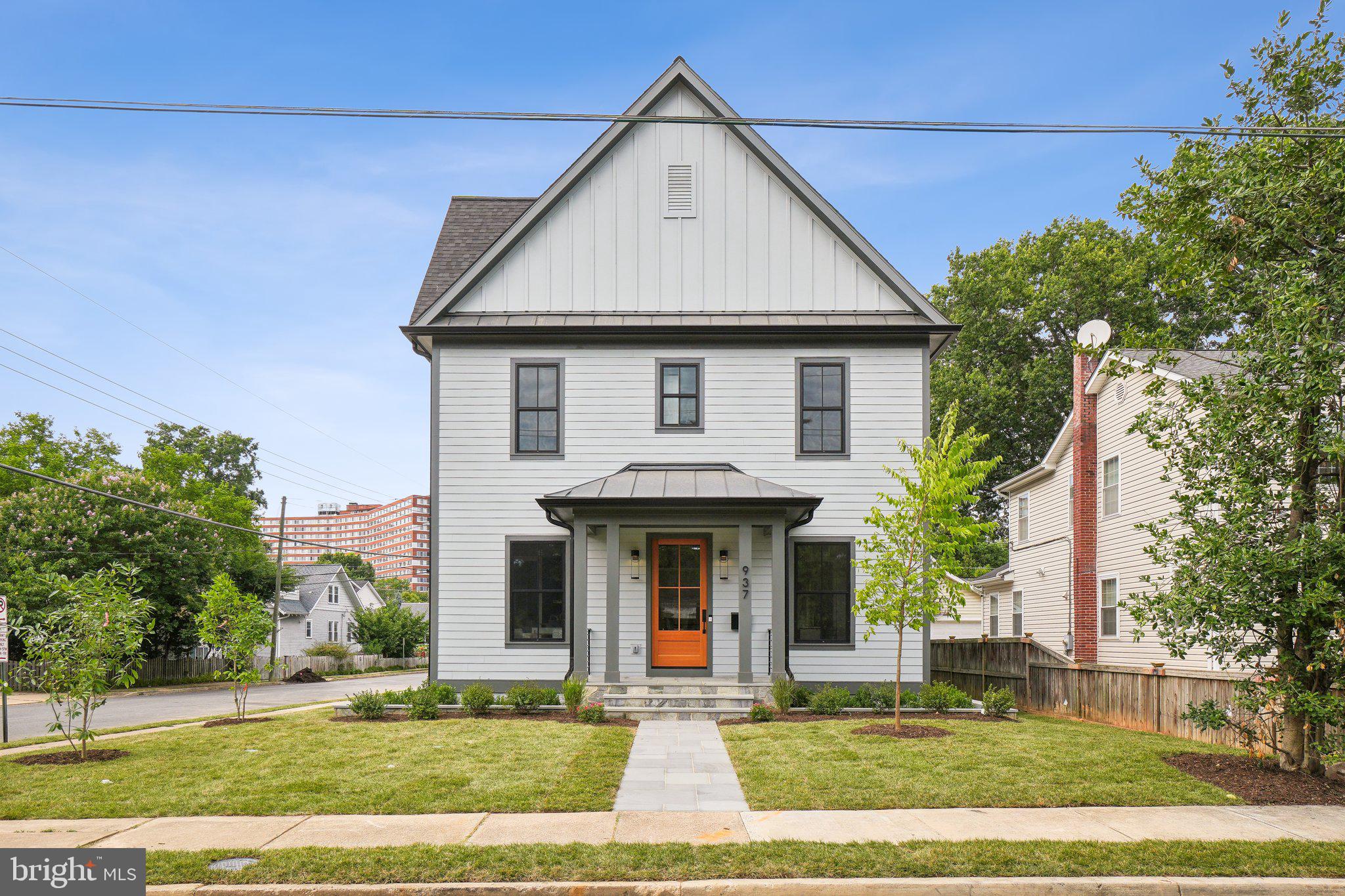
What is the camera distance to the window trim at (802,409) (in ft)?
54.3

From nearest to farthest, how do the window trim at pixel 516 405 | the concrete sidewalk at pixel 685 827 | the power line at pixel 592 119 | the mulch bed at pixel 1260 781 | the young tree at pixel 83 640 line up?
the concrete sidewalk at pixel 685 827, the mulch bed at pixel 1260 781, the power line at pixel 592 119, the young tree at pixel 83 640, the window trim at pixel 516 405

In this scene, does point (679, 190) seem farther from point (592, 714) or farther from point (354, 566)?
point (354, 566)

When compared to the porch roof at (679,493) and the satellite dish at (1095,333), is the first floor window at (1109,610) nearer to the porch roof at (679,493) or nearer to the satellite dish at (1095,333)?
the satellite dish at (1095,333)

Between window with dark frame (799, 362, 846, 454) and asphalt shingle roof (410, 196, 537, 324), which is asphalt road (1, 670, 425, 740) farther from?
window with dark frame (799, 362, 846, 454)

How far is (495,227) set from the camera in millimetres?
20062

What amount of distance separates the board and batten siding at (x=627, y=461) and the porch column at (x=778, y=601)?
83cm

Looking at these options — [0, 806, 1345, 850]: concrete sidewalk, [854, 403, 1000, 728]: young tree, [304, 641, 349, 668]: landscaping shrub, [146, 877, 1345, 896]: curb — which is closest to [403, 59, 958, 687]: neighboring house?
[854, 403, 1000, 728]: young tree

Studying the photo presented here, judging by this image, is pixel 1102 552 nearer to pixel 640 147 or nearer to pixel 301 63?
pixel 640 147

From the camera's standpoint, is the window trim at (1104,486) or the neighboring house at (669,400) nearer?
the neighboring house at (669,400)

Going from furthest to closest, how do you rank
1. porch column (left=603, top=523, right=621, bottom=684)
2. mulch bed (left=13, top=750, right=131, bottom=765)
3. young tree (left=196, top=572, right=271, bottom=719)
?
young tree (left=196, top=572, right=271, bottom=719) → porch column (left=603, top=523, right=621, bottom=684) → mulch bed (left=13, top=750, right=131, bottom=765)

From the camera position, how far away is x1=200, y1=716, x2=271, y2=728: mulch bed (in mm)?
14462

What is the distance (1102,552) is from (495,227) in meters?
15.5

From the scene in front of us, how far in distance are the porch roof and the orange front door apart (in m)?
1.30

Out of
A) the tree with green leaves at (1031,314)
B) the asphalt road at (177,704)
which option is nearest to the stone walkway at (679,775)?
the asphalt road at (177,704)
